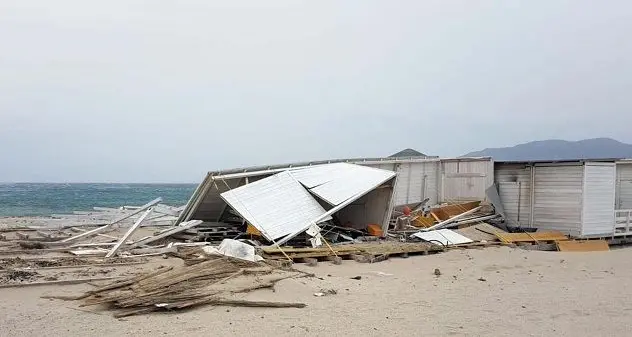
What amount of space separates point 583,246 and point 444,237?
584 centimetres

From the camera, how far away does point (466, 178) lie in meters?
24.2

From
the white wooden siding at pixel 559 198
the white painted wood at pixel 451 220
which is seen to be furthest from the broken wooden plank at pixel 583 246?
the white painted wood at pixel 451 220

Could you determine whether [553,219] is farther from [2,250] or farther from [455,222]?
[2,250]

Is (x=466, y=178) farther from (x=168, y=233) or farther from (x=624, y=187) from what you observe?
(x=168, y=233)

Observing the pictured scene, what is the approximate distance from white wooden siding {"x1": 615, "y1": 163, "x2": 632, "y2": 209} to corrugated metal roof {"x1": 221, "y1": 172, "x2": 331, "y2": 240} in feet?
46.0

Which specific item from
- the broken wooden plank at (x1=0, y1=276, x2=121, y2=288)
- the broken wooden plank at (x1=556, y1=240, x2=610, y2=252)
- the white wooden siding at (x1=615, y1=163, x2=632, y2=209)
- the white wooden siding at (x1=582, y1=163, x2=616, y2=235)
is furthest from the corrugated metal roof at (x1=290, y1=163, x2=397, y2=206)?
the white wooden siding at (x1=615, y1=163, x2=632, y2=209)

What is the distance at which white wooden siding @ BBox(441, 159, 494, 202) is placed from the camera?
23.4m

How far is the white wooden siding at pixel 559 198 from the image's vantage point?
21250 mm

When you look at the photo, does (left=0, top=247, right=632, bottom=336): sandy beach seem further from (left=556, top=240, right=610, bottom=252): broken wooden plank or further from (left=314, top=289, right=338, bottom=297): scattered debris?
(left=556, top=240, right=610, bottom=252): broken wooden plank

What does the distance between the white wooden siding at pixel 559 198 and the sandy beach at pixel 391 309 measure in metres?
7.65

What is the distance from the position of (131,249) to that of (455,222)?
1234cm

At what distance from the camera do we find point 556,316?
9.16m

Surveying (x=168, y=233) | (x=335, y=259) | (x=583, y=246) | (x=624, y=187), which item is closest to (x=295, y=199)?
(x=335, y=259)

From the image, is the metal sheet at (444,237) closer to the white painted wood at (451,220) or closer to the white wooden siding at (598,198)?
the white painted wood at (451,220)
